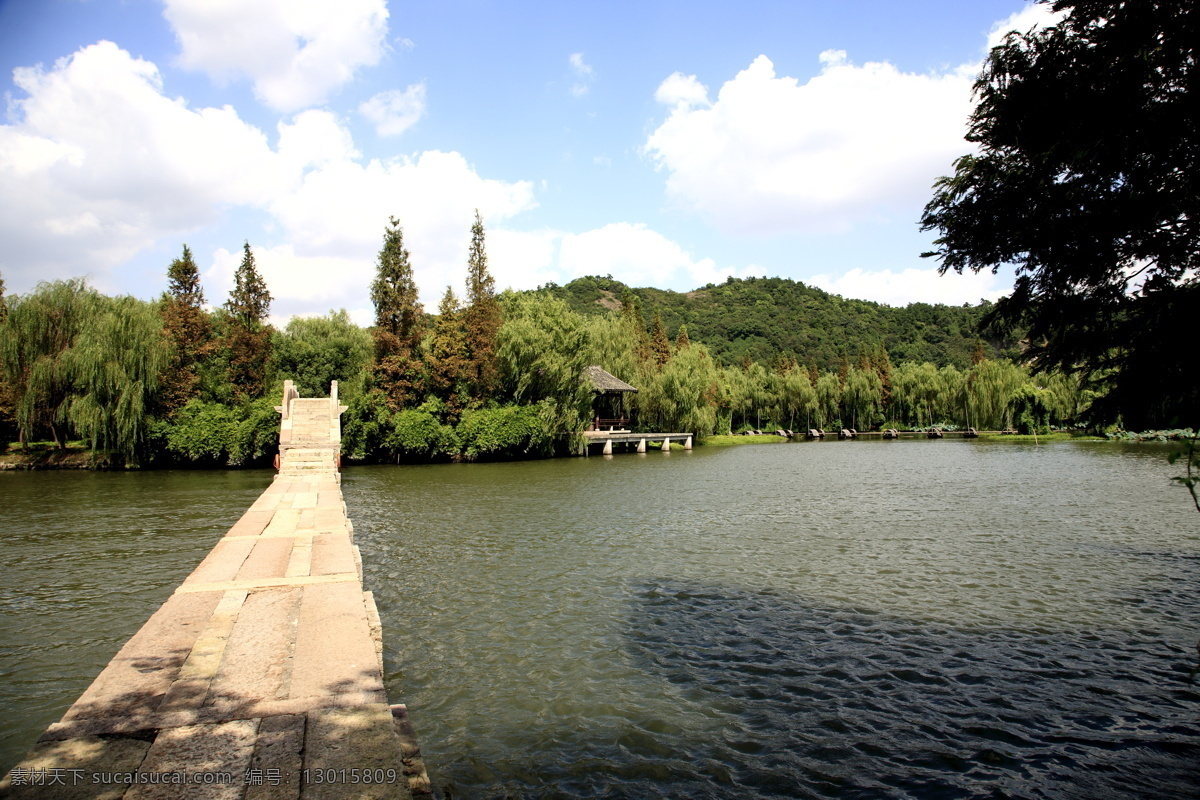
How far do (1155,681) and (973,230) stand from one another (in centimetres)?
452

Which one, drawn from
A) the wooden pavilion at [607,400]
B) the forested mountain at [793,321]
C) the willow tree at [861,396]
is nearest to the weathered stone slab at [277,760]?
the wooden pavilion at [607,400]

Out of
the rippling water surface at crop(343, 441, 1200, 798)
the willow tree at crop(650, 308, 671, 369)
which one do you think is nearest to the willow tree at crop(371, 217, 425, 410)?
the rippling water surface at crop(343, 441, 1200, 798)

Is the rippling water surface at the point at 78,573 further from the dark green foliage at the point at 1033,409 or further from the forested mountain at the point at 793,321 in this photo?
the forested mountain at the point at 793,321

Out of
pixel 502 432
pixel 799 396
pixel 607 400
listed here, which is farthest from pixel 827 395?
pixel 502 432

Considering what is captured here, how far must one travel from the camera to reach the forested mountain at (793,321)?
96.9 meters

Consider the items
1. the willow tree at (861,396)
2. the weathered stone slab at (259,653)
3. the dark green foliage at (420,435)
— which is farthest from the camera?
the willow tree at (861,396)

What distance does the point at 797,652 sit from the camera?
21.0ft

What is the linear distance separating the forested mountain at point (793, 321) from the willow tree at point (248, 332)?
54117mm

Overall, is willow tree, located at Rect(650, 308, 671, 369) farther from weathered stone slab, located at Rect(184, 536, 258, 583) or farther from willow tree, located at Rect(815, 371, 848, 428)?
weathered stone slab, located at Rect(184, 536, 258, 583)

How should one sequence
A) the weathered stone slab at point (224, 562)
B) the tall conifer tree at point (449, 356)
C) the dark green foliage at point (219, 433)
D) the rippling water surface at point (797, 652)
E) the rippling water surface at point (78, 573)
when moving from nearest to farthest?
the rippling water surface at point (797, 652) → the rippling water surface at point (78, 573) → the weathered stone slab at point (224, 562) → the dark green foliage at point (219, 433) → the tall conifer tree at point (449, 356)

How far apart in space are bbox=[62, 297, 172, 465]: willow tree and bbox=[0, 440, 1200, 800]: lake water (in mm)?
12076

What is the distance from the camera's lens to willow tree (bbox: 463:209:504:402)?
113ft

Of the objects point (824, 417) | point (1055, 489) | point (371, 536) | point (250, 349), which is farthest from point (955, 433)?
point (371, 536)

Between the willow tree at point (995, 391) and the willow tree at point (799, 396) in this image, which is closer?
the willow tree at point (995, 391)
